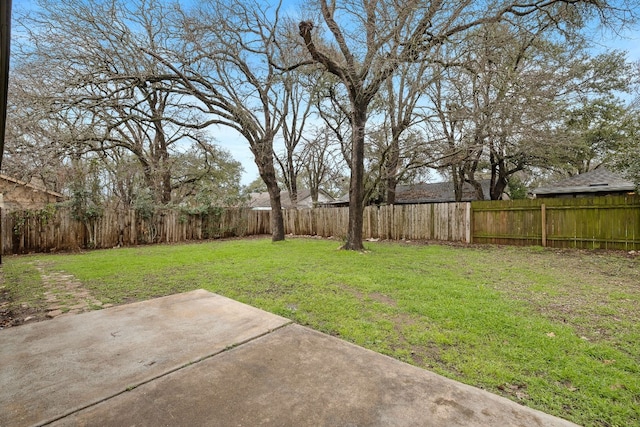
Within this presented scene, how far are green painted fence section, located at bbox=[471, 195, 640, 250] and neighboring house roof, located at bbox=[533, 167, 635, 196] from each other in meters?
5.18

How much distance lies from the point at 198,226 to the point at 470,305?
11.0m

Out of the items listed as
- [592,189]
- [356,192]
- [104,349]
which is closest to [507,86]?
[356,192]

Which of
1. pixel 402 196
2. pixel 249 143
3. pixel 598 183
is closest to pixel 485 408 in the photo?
pixel 249 143

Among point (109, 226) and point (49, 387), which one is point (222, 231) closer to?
point (109, 226)

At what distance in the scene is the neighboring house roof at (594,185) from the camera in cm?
1093

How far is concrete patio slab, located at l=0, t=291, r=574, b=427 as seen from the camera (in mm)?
1404

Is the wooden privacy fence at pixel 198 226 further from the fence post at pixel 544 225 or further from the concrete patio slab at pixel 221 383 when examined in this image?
the concrete patio slab at pixel 221 383

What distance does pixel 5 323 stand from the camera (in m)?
2.84

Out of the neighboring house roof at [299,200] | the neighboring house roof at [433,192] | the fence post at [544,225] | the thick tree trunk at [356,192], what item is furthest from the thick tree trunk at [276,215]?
the neighboring house roof at [299,200]

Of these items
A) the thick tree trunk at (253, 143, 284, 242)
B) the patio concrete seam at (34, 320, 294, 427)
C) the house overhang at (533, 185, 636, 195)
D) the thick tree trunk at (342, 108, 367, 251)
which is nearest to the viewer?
the patio concrete seam at (34, 320, 294, 427)

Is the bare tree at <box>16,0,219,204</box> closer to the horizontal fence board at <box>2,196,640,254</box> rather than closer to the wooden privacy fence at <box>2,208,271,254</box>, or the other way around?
the wooden privacy fence at <box>2,208,271,254</box>

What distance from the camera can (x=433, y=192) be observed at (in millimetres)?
21016

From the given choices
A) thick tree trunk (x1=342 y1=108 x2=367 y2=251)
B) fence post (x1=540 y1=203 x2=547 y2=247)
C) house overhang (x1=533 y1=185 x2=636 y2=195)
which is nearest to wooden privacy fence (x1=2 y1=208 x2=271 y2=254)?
thick tree trunk (x1=342 y1=108 x2=367 y2=251)

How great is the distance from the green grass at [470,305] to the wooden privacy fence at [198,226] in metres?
2.58
